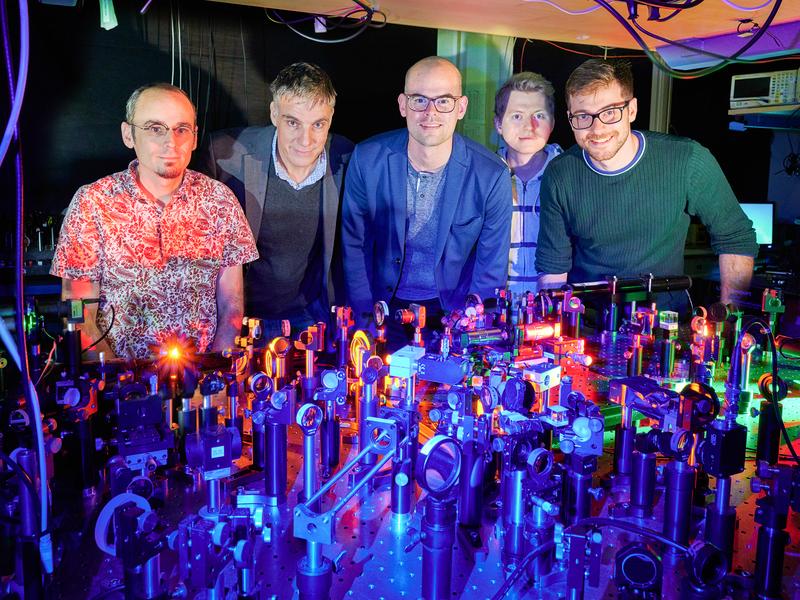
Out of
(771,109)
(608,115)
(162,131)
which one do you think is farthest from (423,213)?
(771,109)

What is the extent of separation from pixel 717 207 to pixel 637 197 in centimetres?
40

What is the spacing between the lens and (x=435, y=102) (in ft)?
11.7

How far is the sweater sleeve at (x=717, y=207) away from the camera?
358cm

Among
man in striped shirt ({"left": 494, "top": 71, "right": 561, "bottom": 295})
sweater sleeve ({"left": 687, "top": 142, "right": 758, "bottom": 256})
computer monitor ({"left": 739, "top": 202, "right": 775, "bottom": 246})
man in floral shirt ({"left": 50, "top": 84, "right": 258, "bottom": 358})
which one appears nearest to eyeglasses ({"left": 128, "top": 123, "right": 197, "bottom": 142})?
man in floral shirt ({"left": 50, "top": 84, "right": 258, "bottom": 358})

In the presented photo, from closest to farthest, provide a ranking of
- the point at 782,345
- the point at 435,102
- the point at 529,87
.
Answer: the point at 782,345 < the point at 435,102 < the point at 529,87

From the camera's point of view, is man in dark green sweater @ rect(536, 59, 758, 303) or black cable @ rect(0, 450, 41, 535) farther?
man in dark green sweater @ rect(536, 59, 758, 303)

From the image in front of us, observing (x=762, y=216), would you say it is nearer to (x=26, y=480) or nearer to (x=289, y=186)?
(x=289, y=186)

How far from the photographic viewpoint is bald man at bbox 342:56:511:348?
3.69 m

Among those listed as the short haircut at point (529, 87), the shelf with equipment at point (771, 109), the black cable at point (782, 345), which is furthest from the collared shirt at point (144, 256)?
the shelf with equipment at point (771, 109)

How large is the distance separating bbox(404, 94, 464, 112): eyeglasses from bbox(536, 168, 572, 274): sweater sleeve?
0.65 meters

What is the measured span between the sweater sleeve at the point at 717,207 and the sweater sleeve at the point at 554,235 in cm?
64

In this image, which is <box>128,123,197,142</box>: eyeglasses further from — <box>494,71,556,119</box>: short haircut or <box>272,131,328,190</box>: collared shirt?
<box>494,71,556,119</box>: short haircut

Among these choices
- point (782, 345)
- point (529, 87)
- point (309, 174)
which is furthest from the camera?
point (529, 87)

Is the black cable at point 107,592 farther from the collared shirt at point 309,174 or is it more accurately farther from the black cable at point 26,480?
the collared shirt at point 309,174
